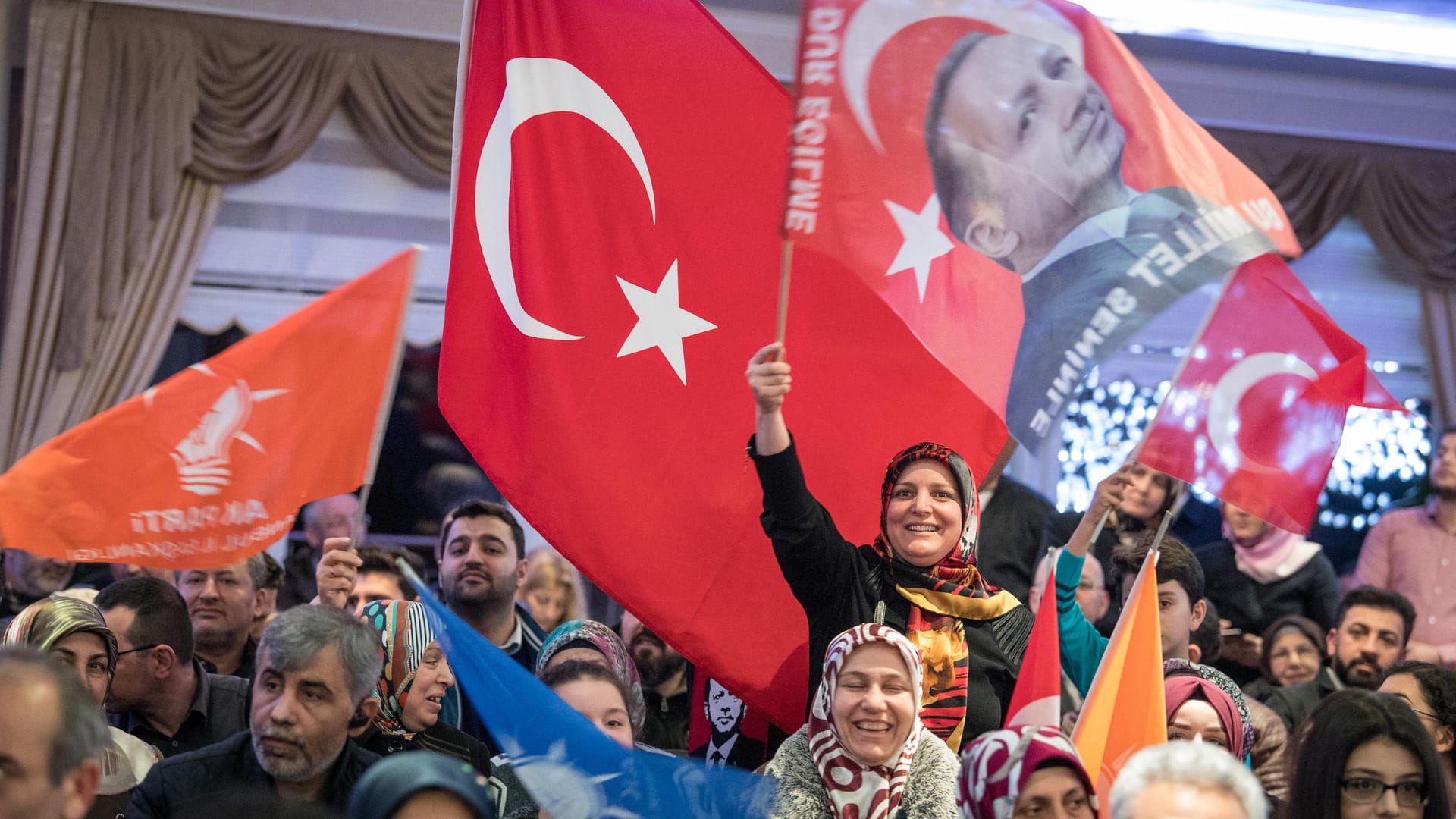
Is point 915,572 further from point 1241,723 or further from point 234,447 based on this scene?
point 234,447

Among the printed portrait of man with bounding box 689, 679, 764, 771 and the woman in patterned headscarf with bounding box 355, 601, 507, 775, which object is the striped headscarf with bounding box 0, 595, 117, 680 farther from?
the printed portrait of man with bounding box 689, 679, 764, 771

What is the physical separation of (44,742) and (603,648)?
1.54 m

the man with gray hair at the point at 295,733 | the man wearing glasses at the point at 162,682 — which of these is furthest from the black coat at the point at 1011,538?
the man with gray hair at the point at 295,733

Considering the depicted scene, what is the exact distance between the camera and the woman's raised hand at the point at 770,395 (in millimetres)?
2988

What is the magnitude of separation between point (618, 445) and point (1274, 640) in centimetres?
253

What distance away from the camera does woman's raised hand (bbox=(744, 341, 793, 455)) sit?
299 centimetres

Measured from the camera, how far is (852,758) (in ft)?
9.16

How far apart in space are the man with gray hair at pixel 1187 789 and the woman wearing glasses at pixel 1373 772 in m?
0.66

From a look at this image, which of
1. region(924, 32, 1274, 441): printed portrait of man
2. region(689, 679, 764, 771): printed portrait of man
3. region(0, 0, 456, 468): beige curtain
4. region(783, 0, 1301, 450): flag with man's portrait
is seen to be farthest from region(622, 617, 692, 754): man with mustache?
region(0, 0, 456, 468): beige curtain

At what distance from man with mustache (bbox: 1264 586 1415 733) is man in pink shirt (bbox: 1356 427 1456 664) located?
49.9 inches

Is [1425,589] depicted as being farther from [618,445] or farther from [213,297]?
[213,297]

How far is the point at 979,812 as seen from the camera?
252 centimetres

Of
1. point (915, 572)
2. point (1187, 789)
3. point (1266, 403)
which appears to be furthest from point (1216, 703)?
point (1187, 789)

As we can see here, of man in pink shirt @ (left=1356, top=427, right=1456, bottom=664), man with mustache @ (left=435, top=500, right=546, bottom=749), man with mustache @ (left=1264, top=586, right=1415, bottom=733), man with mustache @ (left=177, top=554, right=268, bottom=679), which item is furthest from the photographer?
man in pink shirt @ (left=1356, top=427, right=1456, bottom=664)
